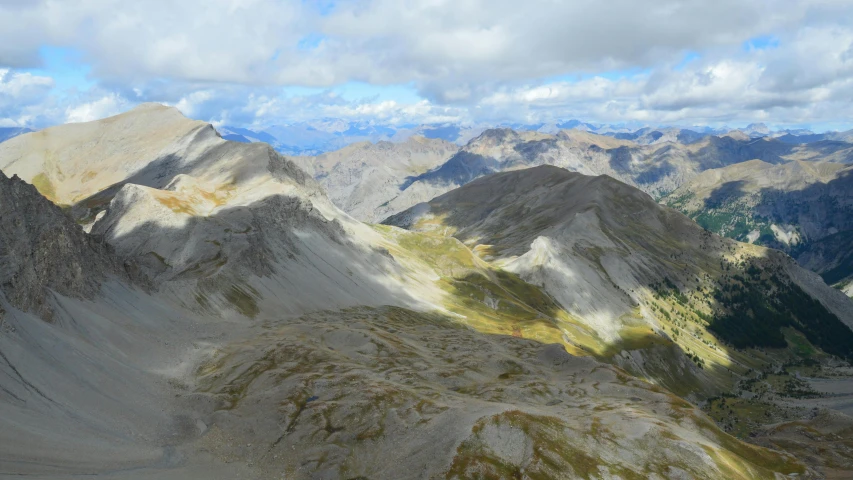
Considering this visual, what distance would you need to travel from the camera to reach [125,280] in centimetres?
9525

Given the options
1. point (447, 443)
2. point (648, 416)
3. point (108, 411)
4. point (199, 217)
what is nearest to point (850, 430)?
point (648, 416)

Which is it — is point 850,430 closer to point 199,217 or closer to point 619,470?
point 619,470

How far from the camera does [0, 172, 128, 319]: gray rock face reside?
225ft

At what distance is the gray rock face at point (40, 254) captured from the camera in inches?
2704

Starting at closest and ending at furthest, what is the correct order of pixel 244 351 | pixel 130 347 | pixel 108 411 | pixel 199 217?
pixel 108 411, pixel 130 347, pixel 244 351, pixel 199 217

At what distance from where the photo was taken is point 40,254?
77.1 meters

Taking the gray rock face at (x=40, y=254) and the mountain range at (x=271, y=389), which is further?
the gray rock face at (x=40, y=254)

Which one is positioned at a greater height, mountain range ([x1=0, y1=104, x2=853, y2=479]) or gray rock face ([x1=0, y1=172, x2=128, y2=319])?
gray rock face ([x1=0, y1=172, x2=128, y2=319])

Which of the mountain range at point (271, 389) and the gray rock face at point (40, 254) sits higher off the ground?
the gray rock face at point (40, 254)

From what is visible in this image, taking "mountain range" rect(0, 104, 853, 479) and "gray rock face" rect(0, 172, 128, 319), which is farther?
"gray rock face" rect(0, 172, 128, 319)

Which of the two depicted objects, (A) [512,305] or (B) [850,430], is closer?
(B) [850,430]

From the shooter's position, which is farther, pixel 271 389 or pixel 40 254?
pixel 40 254

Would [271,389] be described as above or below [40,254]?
below

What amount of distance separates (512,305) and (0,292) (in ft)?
521
